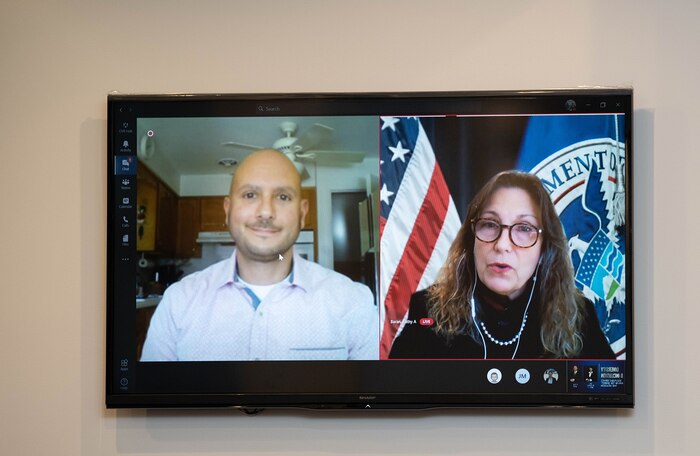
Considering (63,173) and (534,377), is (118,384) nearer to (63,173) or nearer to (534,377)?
(63,173)

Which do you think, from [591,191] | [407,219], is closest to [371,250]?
[407,219]

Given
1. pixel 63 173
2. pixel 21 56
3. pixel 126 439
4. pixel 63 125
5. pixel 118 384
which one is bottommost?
pixel 126 439

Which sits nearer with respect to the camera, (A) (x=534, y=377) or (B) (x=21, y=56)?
(A) (x=534, y=377)

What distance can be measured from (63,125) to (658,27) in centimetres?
175

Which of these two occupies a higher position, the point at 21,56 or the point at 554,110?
the point at 21,56

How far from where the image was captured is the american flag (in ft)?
6.23

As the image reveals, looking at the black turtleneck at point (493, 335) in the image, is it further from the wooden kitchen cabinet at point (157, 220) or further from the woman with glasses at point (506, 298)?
the wooden kitchen cabinet at point (157, 220)

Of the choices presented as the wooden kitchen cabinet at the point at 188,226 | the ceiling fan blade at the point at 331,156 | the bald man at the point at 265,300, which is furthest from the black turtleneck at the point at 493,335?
the wooden kitchen cabinet at the point at 188,226

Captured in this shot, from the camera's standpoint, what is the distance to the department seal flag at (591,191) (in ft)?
6.20

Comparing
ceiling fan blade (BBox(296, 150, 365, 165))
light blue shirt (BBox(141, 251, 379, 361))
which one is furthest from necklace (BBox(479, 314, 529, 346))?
ceiling fan blade (BBox(296, 150, 365, 165))

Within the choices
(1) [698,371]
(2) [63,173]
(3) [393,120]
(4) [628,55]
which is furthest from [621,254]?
(2) [63,173]

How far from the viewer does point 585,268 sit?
1.89m

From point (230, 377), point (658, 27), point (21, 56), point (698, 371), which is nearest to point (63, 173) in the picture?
point (21, 56)

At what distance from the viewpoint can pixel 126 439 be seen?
196cm
